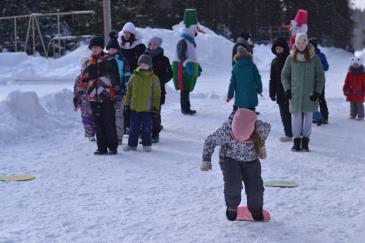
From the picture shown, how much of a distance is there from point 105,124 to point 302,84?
3023 millimetres

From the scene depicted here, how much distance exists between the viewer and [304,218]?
19.0 feet

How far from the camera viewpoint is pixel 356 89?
1291 centimetres

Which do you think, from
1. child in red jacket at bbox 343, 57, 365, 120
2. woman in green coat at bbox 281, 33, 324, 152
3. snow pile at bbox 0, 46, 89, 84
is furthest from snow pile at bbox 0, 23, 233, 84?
woman in green coat at bbox 281, 33, 324, 152

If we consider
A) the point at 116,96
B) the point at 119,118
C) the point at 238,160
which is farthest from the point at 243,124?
the point at 119,118

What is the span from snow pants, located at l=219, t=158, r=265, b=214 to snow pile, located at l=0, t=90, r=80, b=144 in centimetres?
550

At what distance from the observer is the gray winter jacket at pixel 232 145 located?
5.62 meters

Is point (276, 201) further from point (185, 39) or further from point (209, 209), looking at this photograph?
point (185, 39)

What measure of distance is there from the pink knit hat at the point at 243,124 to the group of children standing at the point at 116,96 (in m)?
3.92

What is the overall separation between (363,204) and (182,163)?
2960mm

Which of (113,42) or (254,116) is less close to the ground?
(113,42)

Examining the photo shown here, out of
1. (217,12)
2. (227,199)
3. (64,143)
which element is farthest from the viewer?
(217,12)

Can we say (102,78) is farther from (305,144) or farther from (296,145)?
(305,144)

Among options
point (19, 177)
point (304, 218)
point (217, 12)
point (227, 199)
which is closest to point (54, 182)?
point (19, 177)

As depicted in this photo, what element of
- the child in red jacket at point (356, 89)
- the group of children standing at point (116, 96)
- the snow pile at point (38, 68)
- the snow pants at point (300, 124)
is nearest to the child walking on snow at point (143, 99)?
the group of children standing at point (116, 96)
